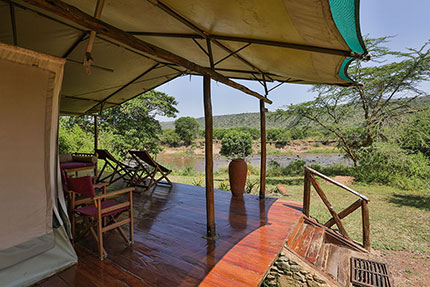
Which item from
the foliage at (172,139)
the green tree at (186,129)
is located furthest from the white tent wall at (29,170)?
the green tree at (186,129)

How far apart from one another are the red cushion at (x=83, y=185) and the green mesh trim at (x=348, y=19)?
7.76 ft

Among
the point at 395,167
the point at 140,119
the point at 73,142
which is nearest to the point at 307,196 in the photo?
the point at 395,167

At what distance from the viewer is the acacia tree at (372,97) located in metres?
9.07

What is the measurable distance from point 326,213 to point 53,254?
541cm

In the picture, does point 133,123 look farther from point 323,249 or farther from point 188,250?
point 323,249

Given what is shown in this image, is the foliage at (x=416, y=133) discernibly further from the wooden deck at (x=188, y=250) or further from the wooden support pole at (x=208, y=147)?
the wooden support pole at (x=208, y=147)

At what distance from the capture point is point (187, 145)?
29188 millimetres

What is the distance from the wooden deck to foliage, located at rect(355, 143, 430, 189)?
6.63m

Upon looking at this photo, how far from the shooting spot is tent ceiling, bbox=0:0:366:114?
6.06 ft

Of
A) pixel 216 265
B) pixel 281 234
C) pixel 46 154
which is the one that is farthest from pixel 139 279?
pixel 281 234

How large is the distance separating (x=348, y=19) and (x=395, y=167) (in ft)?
30.1

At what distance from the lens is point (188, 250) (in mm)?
2332

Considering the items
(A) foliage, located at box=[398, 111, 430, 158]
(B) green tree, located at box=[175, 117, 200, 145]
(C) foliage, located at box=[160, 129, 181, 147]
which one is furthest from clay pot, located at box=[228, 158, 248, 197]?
(B) green tree, located at box=[175, 117, 200, 145]

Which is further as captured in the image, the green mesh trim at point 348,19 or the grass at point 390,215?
the grass at point 390,215
